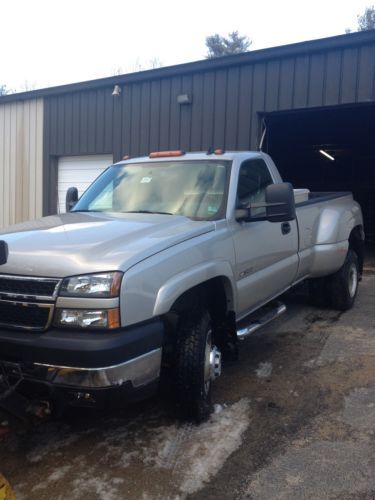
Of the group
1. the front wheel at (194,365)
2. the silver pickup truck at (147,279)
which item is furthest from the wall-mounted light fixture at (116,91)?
the front wheel at (194,365)

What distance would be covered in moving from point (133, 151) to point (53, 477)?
943 centimetres

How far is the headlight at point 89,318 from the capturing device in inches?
113

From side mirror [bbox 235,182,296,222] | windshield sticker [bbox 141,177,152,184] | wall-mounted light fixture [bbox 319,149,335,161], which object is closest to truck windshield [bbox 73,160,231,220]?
windshield sticker [bbox 141,177,152,184]

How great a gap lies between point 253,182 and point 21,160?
10.5 m

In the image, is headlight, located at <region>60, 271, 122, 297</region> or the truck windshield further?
the truck windshield

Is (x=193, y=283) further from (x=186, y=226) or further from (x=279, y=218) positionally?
(x=279, y=218)

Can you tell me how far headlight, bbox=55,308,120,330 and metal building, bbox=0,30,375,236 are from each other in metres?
7.27

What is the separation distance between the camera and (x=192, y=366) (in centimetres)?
346

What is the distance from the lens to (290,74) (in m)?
9.17

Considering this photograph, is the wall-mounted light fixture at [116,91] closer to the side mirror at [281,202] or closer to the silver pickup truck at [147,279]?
the silver pickup truck at [147,279]

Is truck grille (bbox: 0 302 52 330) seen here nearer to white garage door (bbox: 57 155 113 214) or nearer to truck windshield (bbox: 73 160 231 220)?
truck windshield (bbox: 73 160 231 220)

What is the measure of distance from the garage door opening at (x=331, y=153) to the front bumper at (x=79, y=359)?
10571mm

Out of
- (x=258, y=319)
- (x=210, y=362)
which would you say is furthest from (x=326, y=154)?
(x=210, y=362)

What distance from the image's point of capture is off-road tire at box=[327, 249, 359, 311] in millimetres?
6666
